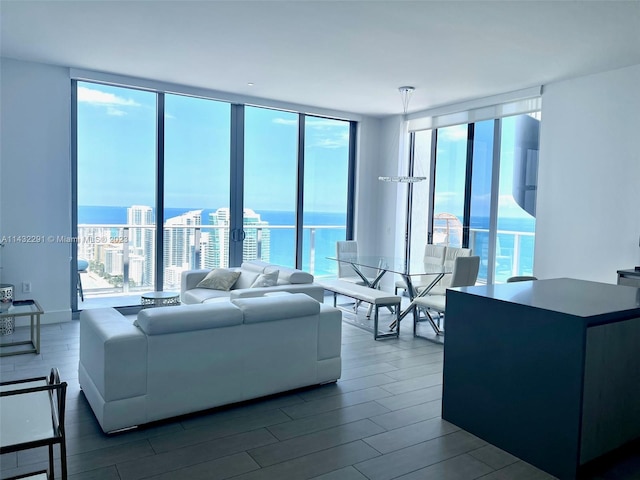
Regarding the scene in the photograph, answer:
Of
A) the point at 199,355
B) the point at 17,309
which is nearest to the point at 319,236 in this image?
the point at 17,309

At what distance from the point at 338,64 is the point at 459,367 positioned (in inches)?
129

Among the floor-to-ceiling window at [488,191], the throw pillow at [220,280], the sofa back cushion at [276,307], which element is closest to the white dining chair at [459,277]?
the floor-to-ceiling window at [488,191]

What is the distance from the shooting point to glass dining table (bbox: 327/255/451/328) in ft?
15.8

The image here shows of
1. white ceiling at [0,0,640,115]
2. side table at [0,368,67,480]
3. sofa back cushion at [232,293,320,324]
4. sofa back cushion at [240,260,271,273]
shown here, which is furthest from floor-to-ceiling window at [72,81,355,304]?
Answer: side table at [0,368,67,480]

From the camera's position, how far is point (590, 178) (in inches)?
192

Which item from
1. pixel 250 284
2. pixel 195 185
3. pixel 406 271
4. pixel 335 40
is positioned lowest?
pixel 250 284

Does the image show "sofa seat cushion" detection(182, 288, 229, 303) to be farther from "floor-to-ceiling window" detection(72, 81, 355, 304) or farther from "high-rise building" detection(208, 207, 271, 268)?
"high-rise building" detection(208, 207, 271, 268)

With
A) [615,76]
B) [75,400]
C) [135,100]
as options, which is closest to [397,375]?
[75,400]

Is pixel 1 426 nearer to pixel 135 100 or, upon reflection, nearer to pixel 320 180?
pixel 135 100

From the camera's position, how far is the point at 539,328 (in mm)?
2422

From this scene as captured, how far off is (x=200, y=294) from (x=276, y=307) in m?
2.06

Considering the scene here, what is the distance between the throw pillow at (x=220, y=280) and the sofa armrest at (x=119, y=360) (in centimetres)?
241

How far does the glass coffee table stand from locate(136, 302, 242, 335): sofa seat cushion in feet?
6.29

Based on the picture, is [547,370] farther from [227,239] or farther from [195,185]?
[195,185]
